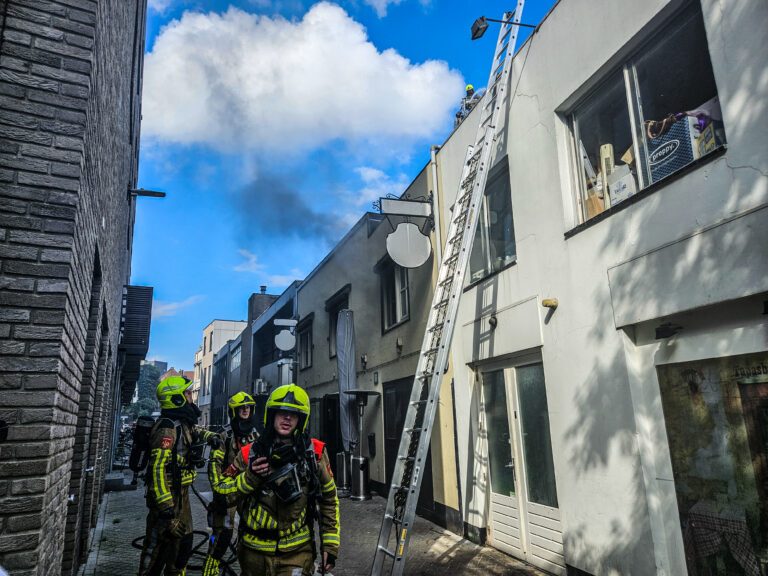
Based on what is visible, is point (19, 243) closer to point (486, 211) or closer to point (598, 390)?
point (598, 390)

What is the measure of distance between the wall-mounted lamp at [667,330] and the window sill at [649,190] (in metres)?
1.11

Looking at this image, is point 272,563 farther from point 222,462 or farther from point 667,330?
point 667,330

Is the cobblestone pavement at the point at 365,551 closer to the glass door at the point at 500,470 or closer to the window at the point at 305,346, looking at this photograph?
the glass door at the point at 500,470

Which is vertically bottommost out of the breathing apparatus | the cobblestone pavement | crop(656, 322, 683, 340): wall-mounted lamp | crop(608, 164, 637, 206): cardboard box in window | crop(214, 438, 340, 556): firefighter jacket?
the cobblestone pavement

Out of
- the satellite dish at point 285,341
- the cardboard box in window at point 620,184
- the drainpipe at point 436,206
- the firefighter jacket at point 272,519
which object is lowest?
the firefighter jacket at point 272,519

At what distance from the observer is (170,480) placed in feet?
14.9

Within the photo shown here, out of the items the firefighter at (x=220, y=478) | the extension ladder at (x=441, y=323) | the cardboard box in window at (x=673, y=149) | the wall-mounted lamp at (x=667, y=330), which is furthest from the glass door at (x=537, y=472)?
the firefighter at (x=220, y=478)

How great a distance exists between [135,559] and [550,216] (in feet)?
21.6

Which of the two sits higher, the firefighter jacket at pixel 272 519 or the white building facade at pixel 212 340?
the white building facade at pixel 212 340

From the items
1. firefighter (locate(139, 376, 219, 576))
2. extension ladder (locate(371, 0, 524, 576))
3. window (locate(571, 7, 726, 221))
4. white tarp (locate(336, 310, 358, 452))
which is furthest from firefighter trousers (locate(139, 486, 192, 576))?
white tarp (locate(336, 310, 358, 452))

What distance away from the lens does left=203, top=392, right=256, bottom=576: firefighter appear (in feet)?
15.8

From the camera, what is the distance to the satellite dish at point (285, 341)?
56.6ft

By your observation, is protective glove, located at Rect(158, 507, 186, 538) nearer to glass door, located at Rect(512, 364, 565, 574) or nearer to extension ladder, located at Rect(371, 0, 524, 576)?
extension ladder, located at Rect(371, 0, 524, 576)

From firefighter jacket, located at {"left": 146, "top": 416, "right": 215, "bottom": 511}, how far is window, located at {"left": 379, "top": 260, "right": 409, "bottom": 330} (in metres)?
5.40
